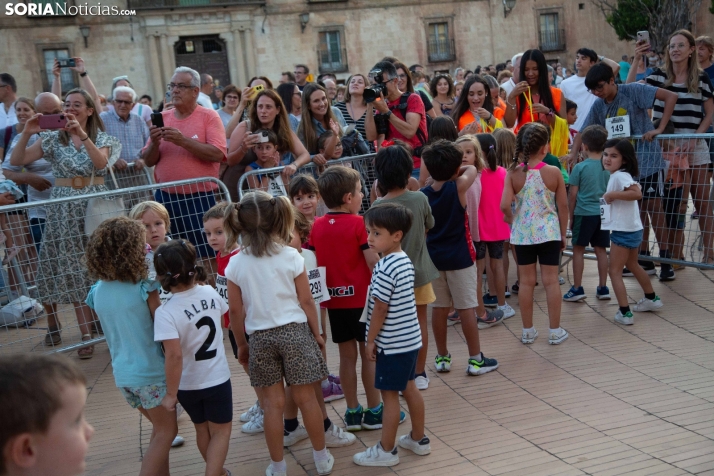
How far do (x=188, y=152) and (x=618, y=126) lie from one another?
4.01 m

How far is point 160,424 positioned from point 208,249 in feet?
9.38

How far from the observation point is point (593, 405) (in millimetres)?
4488

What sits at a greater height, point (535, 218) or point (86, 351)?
point (535, 218)

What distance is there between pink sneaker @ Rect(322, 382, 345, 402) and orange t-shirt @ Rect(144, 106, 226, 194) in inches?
87.6

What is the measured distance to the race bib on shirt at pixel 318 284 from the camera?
4234 mm

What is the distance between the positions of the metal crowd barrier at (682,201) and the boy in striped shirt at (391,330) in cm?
368

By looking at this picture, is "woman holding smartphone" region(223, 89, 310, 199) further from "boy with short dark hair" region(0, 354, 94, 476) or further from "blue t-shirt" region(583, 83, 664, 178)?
"boy with short dark hair" region(0, 354, 94, 476)

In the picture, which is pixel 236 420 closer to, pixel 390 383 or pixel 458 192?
pixel 390 383

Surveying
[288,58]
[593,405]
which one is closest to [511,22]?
[288,58]

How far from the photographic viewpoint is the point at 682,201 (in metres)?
6.81

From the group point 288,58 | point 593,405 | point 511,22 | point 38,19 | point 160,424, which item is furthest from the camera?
point 511,22

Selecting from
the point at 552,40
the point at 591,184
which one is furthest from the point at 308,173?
the point at 552,40

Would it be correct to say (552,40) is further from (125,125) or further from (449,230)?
(449,230)

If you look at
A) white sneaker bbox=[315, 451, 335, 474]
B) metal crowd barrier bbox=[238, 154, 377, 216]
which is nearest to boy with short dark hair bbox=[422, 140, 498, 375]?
metal crowd barrier bbox=[238, 154, 377, 216]
